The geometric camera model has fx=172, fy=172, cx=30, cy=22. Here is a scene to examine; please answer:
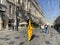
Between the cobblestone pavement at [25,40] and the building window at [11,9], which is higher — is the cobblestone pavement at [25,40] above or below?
below

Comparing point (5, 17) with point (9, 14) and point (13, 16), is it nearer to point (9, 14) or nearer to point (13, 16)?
point (9, 14)

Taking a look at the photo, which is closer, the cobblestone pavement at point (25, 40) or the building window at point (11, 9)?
the cobblestone pavement at point (25, 40)

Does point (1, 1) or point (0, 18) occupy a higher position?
point (1, 1)

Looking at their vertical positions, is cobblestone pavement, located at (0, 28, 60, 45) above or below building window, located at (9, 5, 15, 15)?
below

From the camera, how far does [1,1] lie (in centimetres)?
3434

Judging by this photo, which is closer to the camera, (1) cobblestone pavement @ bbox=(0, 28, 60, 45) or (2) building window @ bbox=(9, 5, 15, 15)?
(1) cobblestone pavement @ bbox=(0, 28, 60, 45)

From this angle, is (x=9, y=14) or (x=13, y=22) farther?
(x=13, y=22)

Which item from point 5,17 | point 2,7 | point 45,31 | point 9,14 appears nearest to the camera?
point 45,31

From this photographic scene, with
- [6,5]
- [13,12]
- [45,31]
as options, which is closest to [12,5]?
[13,12]

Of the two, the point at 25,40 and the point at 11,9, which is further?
the point at 11,9

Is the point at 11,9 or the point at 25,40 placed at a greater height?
the point at 11,9

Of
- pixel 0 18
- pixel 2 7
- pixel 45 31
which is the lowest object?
pixel 45 31

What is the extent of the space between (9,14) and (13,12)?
3729mm

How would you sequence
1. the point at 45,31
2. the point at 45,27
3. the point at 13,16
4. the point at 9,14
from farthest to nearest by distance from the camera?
1. the point at 13,16
2. the point at 9,14
3. the point at 45,31
4. the point at 45,27
